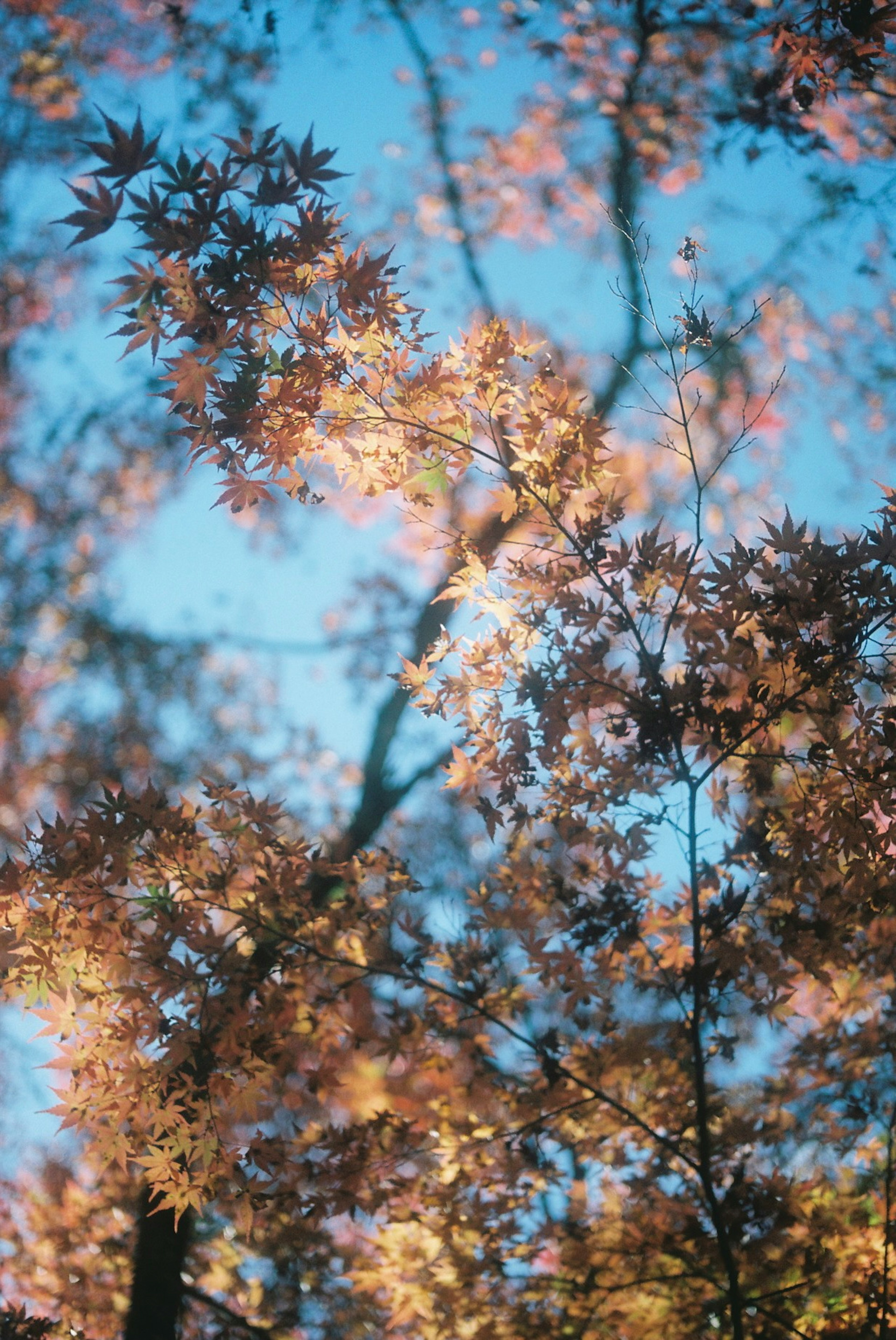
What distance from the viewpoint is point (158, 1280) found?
367 centimetres

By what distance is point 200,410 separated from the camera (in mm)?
2225

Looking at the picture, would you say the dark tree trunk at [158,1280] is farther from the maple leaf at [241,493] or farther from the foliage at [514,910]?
the maple leaf at [241,493]

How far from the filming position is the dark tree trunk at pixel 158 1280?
3.59m

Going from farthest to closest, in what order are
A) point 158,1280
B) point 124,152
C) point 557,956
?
point 158,1280
point 557,956
point 124,152

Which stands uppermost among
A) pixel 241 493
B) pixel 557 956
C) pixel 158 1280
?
pixel 241 493

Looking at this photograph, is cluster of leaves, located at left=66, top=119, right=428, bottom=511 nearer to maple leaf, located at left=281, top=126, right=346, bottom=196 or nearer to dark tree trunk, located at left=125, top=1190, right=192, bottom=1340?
maple leaf, located at left=281, top=126, right=346, bottom=196

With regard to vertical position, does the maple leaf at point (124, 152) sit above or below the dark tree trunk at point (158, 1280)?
above

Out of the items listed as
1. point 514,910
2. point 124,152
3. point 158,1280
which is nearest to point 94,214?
point 124,152

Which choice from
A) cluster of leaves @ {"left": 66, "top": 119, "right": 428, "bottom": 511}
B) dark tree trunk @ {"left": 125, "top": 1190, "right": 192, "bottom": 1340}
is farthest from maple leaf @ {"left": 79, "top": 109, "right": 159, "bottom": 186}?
dark tree trunk @ {"left": 125, "top": 1190, "right": 192, "bottom": 1340}

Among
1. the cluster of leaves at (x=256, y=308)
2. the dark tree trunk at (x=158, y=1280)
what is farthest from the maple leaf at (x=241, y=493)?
the dark tree trunk at (x=158, y=1280)

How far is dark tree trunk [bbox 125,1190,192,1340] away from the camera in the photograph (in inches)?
141

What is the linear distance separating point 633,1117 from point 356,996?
1.10 m

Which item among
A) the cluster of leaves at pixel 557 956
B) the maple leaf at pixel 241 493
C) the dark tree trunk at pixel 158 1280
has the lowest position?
the dark tree trunk at pixel 158 1280

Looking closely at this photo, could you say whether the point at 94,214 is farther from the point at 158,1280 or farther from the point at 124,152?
the point at 158,1280
